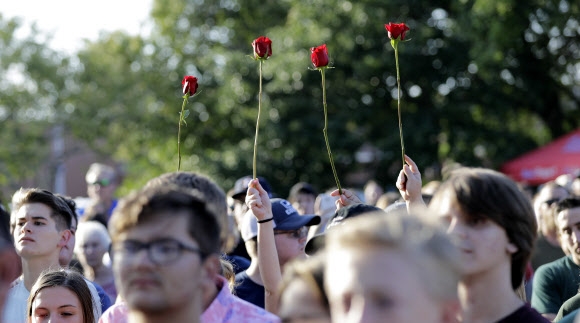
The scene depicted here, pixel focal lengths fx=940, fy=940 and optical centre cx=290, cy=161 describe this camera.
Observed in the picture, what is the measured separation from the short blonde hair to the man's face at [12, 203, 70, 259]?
3482 millimetres

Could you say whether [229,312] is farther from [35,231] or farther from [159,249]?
[35,231]

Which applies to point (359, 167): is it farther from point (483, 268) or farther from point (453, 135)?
point (483, 268)

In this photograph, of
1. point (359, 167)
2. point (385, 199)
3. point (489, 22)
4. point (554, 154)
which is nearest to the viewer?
point (385, 199)

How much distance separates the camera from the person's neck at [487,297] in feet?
10.5

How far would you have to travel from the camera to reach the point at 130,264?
2.80 meters

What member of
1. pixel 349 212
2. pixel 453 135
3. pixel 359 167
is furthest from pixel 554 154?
pixel 349 212

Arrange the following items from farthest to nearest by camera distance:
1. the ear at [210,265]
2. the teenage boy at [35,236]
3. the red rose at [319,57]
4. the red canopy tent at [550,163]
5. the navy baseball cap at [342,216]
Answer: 1. the red canopy tent at [550,163]
2. the teenage boy at [35,236]
3. the red rose at [319,57]
4. the navy baseball cap at [342,216]
5. the ear at [210,265]

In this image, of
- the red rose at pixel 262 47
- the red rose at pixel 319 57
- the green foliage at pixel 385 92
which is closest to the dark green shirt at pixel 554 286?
the red rose at pixel 319 57

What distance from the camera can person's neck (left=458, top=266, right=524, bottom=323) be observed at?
319 cm

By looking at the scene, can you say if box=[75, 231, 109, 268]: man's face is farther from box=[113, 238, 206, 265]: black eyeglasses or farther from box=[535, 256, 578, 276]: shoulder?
box=[113, 238, 206, 265]: black eyeglasses

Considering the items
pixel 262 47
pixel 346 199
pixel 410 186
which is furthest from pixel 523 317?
pixel 262 47

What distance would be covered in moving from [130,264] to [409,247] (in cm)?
87

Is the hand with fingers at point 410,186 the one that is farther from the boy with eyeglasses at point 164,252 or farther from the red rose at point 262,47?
the boy with eyeglasses at point 164,252

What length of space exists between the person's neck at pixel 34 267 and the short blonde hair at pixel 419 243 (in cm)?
351
